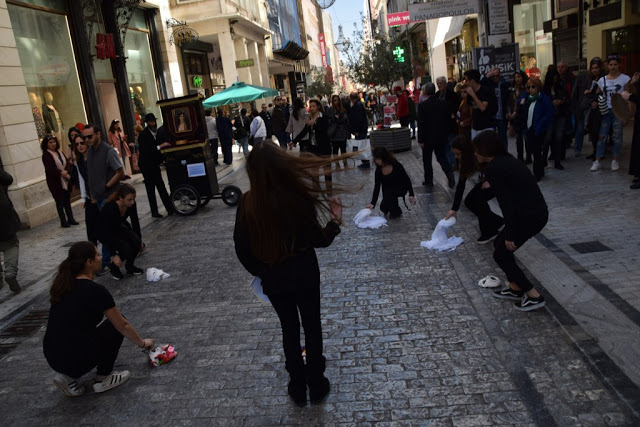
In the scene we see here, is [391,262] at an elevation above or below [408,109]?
below

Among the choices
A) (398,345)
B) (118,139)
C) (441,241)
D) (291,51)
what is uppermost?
(291,51)

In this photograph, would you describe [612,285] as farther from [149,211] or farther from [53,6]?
[53,6]

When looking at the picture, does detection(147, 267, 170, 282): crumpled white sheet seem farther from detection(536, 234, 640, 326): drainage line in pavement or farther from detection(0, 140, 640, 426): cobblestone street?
detection(536, 234, 640, 326): drainage line in pavement

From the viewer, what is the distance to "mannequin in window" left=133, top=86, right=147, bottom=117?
18312 mm

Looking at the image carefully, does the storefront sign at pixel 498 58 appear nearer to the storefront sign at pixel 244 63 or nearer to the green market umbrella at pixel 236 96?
the green market umbrella at pixel 236 96

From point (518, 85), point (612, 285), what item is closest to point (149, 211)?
point (518, 85)

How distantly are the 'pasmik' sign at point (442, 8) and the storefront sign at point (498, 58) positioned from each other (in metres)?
2.56

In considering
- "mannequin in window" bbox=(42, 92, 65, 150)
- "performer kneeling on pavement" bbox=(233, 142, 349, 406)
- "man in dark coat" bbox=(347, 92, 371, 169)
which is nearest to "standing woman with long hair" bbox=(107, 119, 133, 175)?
"mannequin in window" bbox=(42, 92, 65, 150)

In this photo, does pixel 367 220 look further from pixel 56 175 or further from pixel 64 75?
pixel 64 75

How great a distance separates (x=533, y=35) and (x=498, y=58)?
8.06m

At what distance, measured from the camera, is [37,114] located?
12578 mm

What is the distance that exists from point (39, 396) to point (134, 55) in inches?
643

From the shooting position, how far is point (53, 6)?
46.0ft

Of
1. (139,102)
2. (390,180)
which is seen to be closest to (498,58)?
(390,180)
